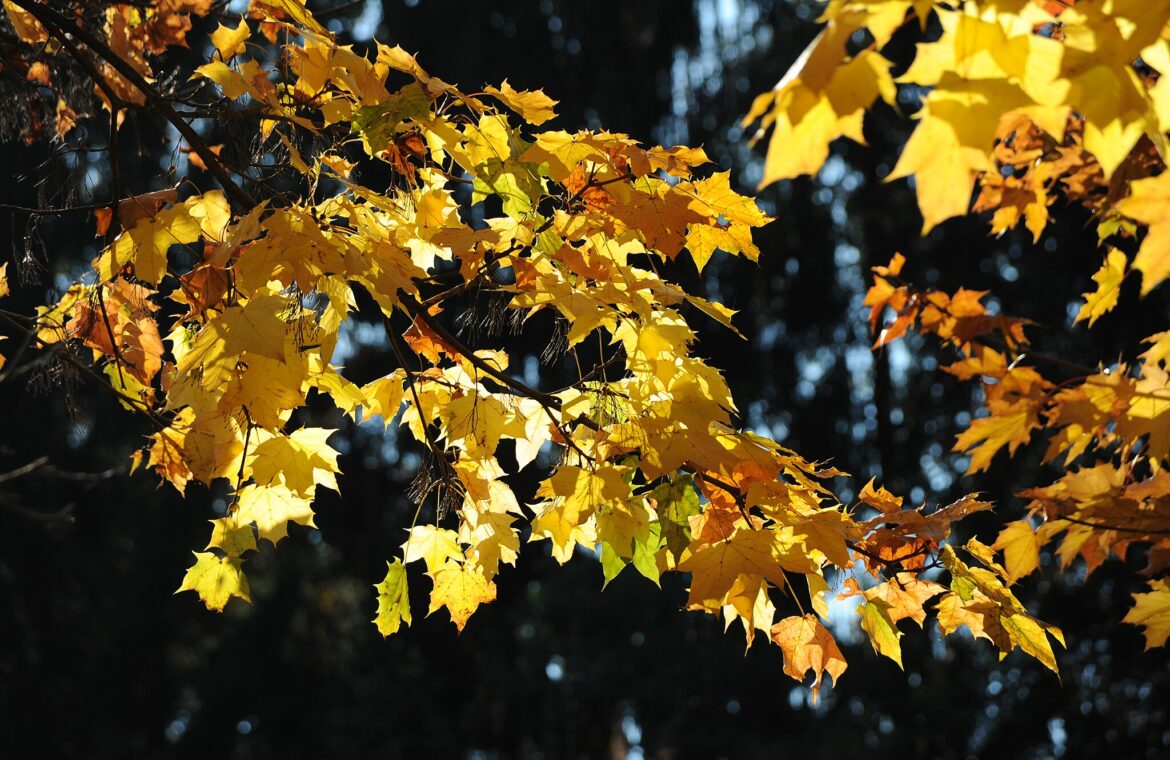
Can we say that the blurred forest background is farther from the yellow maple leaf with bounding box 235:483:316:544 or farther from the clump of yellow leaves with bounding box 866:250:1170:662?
the yellow maple leaf with bounding box 235:483:316:544

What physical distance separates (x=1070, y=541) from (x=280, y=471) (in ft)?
4.66

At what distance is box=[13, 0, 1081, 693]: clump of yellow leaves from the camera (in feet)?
5.53

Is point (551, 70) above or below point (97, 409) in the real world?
above

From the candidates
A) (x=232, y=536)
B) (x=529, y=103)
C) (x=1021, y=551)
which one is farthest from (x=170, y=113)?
(x=1021, y=551)

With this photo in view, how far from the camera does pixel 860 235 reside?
880cm

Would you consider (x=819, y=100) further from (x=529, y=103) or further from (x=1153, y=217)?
(x=529, y=103)

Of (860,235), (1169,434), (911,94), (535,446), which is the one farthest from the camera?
(860,235)

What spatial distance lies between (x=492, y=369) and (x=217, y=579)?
0.66 m

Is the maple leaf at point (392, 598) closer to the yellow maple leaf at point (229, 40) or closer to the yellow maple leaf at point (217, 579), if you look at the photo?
the yellow maple leaf at point (217, 579)

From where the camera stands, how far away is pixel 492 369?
1887 mm

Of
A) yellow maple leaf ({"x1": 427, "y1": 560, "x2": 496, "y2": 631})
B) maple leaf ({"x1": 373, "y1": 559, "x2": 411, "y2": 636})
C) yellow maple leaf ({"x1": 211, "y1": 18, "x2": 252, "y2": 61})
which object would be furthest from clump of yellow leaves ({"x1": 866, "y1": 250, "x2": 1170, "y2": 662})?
yellow maple leaf ({"x1": 211, "y1": 18, "x2": 252, "y2": 61})

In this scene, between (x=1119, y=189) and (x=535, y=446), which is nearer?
(x=1119, y=189)

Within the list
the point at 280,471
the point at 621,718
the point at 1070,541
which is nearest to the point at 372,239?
the point at 280,471

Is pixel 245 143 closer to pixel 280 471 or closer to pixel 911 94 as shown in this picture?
pixel 280 471
